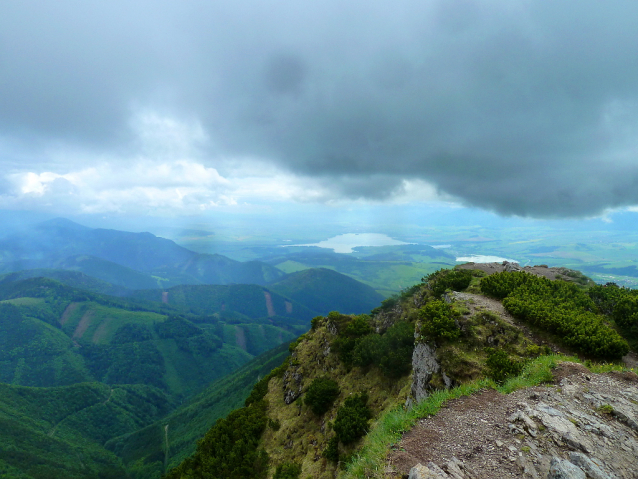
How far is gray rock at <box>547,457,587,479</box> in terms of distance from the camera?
6.81m

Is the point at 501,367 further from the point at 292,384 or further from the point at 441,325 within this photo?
the point at 292,384

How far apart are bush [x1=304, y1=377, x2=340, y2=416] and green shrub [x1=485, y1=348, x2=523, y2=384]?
1945 cm

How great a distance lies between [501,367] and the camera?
1461 centimetres

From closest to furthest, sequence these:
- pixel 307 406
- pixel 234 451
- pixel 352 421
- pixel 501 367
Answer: pixel 501 367
pixel 352 421
pixel 307 406
pixel 234 451

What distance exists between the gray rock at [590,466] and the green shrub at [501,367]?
6.56 m

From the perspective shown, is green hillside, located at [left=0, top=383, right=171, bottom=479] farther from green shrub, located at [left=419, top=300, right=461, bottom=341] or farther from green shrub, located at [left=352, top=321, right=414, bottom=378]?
green shrub, located at [left=419, top=300, right=461, bottom=341]

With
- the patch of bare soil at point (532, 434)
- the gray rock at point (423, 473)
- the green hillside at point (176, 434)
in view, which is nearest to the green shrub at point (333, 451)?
the patch of bare soil at point (532, 434)

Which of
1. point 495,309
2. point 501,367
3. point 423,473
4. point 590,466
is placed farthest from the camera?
point 495,309

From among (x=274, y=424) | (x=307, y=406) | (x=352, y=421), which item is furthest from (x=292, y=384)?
(x=352, y=421)

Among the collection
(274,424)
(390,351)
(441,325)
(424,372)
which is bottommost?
(274,424)

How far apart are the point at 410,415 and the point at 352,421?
1379 cm

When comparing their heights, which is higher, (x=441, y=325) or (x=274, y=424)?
(x=441, y=325)

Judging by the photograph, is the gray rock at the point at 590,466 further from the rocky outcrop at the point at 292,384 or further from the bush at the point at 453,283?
the rocky outcrop at the point at 292,384

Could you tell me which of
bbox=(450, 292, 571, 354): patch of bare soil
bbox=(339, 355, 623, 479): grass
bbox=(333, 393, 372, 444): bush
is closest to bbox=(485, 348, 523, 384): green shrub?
bbox=(339, 355, 623, 479): grass
